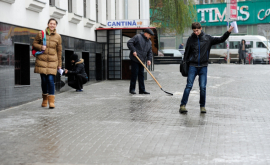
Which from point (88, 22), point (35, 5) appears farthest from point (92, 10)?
point (35, 5)

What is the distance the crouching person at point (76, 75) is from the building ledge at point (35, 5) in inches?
87.5

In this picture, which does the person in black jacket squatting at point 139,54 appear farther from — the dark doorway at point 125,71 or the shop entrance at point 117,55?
the dark doorway at point 125,71

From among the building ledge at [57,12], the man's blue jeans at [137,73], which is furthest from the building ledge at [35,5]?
the man's blue jeans at [137,73]

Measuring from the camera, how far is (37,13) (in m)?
12.1

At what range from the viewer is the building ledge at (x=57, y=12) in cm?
1317

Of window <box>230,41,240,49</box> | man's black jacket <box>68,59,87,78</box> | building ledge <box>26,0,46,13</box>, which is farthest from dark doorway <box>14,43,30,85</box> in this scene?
window <box>230,41,240,49</box>

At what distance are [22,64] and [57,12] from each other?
2.64m

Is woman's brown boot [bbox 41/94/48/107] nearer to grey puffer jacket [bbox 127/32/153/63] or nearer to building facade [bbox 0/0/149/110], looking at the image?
building facade [bbox 0/0/149/110]

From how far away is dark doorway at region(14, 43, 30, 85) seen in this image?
1119cm

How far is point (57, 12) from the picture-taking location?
13508 millimetres

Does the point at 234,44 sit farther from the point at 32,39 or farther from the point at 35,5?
the point at 32,39

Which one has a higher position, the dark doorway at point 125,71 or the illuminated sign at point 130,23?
the illuminated sign at point 130,23

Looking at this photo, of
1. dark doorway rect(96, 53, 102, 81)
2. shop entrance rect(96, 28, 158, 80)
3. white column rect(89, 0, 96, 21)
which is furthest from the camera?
shop entrance rect(96, 28, 158, 80)

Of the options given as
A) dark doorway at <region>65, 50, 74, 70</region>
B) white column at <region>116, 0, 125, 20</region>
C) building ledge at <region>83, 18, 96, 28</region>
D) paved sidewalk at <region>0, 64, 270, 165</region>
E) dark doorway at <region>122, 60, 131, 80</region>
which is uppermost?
white column at <region>116, 0, 125, 20</region>
